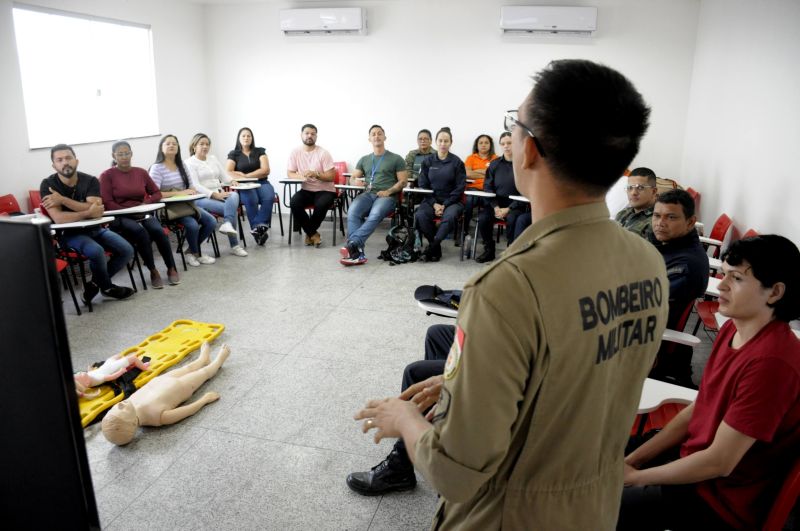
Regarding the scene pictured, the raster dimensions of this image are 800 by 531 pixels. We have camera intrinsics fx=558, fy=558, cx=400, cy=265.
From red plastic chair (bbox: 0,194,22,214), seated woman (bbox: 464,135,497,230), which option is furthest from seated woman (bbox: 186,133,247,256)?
seated woman (bbox: 464,135,497,230)

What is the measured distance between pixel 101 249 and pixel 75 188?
521 millimetres

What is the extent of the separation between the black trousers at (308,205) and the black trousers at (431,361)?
4.21 meters

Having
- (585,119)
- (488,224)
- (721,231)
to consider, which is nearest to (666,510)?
(585,119)

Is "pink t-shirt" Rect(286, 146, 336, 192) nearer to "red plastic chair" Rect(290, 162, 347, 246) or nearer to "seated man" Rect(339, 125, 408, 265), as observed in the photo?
"red plastic chair" Rect(290, 162, 347, 246)

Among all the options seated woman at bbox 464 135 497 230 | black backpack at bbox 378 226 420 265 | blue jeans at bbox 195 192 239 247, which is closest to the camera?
black backpack at bbox 378 226 420 265

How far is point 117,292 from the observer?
4.54 meters

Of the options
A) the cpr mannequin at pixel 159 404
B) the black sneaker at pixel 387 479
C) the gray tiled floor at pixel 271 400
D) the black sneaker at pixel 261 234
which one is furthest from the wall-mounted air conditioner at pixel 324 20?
the black sneaker at pixel 387 479

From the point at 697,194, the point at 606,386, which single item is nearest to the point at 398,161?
the point at 697,194

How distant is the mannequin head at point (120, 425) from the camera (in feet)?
8.22

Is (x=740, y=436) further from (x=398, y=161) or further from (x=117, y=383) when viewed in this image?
(x=398, y=161)

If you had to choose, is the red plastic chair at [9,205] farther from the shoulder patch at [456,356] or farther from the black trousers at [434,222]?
the shoulder patch at [456,356]

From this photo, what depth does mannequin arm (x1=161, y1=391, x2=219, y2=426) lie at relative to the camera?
8.96ft

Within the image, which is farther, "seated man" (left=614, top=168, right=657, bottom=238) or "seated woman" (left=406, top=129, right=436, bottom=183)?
"seated woman" (left=406, top=129, right=436, bottom=183)

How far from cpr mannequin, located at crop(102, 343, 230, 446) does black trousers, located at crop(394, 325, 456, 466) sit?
1.18 meters
